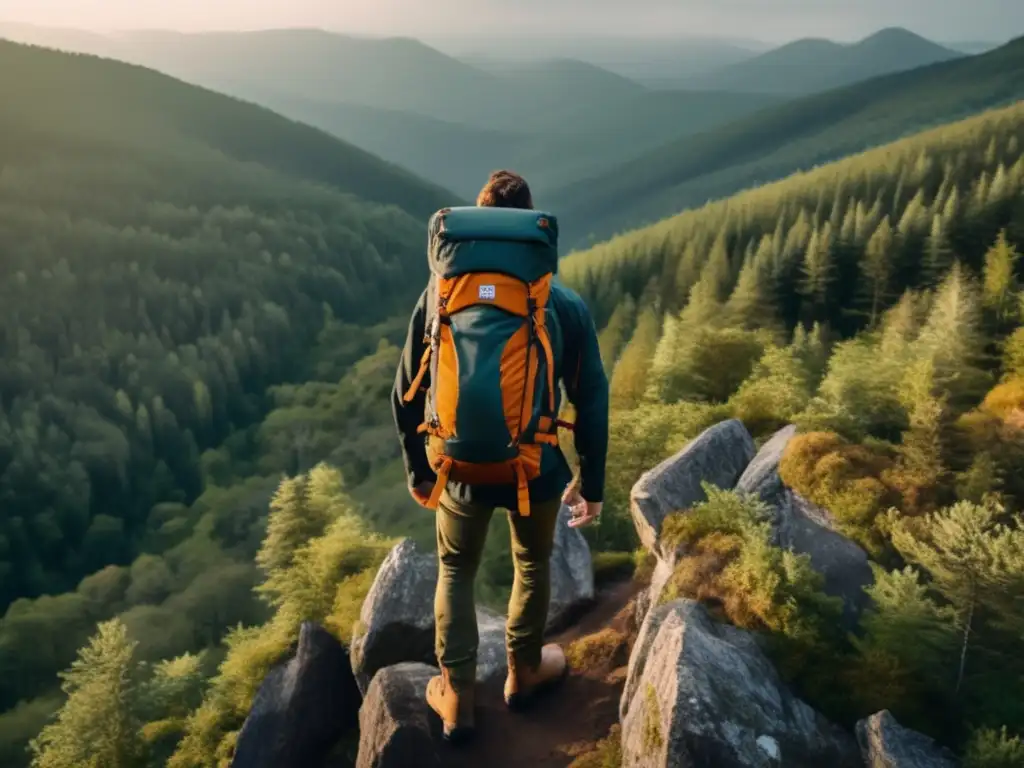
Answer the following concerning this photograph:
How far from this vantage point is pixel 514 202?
286 inches

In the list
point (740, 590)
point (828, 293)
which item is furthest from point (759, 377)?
point (828, 293)

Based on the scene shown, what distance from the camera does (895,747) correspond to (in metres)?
7.91

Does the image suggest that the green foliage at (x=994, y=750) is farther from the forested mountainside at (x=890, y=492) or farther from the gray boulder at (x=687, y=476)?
the gray boulder at (x=687, y=476)

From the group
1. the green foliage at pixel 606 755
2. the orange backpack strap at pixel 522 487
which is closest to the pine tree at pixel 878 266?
the green foliage at pixel 606 755

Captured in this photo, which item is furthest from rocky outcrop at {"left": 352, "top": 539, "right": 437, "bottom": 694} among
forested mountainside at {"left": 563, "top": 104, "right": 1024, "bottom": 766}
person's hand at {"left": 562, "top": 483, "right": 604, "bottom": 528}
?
person's hand at {"left": 562, "top": 483, "right": 604, "bottom": 528}

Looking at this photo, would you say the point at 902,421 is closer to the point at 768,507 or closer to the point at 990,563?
the point at 768,507

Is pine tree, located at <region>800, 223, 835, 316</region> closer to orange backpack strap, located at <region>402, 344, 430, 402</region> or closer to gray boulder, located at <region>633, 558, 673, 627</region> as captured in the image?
gray boulder, located at <region>633, 558, 673, 627</region>

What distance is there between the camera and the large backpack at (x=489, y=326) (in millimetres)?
6586

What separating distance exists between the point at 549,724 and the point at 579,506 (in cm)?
389

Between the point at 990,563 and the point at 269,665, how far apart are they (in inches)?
690

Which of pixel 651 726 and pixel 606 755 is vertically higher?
pixel 651 726

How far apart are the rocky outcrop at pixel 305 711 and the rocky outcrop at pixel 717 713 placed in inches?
329

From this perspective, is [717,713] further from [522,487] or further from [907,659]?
[522,487]

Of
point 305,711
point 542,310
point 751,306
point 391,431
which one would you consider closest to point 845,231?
point 751,306
